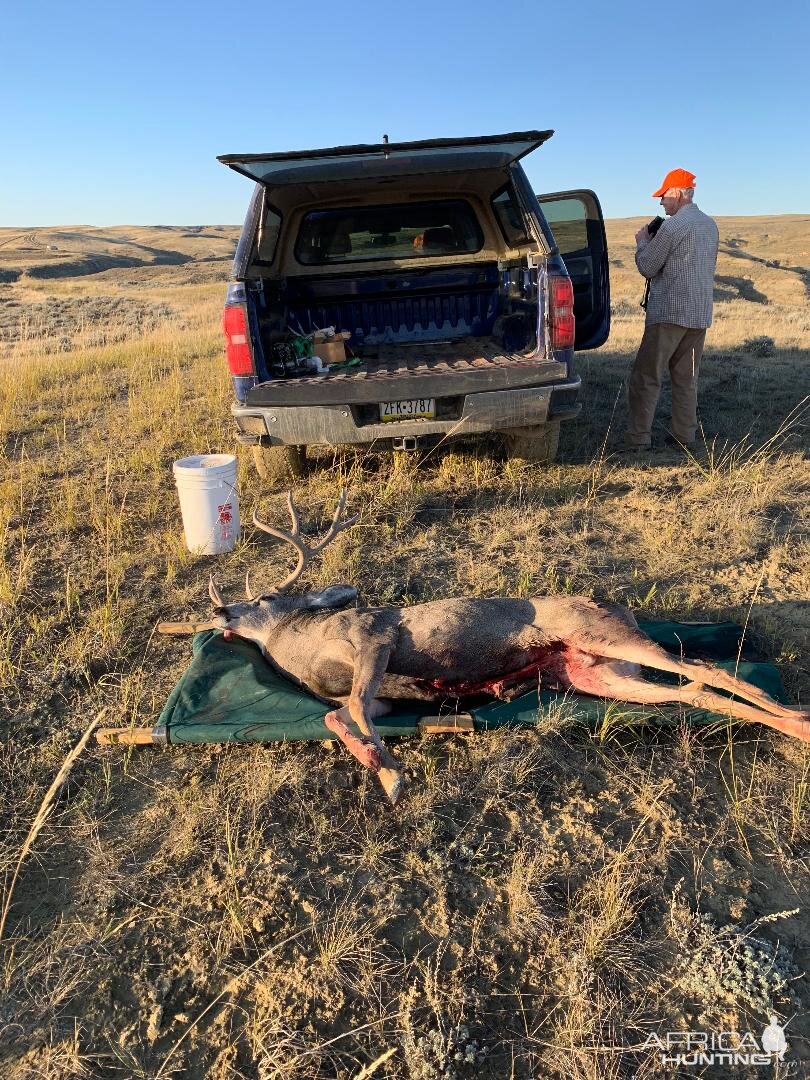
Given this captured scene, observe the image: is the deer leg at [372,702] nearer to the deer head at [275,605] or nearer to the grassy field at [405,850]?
the grassy field at [405,850]

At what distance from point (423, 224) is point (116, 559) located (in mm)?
4085

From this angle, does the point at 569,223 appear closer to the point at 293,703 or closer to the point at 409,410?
the point at 409,410

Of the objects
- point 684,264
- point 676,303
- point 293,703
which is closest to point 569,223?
point 684,264

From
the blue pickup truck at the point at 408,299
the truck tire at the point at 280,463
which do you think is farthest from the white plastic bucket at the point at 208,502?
the truck tire at the point at 280,463

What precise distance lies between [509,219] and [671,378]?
6.38ft

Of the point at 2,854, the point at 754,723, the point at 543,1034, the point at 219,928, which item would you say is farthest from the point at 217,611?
the point at 754,723

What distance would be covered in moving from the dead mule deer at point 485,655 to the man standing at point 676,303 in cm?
363

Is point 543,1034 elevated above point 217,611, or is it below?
below

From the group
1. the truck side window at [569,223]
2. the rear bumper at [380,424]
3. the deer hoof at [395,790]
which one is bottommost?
the deer hoof at [395,790]

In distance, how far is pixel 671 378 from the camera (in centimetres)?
619

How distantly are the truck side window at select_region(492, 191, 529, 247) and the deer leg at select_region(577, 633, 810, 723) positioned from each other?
396cm

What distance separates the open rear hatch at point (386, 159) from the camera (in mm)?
4379

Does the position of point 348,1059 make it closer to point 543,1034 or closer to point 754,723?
point 543,1034

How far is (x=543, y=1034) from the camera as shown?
188 cm
